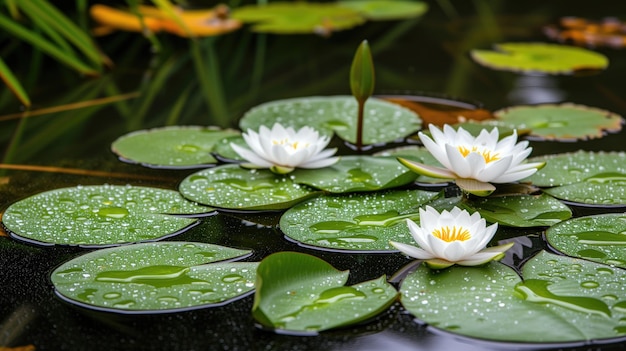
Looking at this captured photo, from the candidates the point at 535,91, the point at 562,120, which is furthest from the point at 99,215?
the point at 535,91

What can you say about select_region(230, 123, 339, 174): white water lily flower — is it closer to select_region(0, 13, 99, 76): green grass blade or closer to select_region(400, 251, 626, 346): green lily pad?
select_region(400, 251, 626, 346): green lily pad

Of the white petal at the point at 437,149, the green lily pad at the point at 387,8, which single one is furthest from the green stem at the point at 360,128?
the green lily pad at the point at 387,8

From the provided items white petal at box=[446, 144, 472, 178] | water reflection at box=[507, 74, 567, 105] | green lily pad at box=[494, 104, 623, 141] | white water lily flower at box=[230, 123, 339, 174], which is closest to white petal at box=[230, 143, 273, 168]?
white water lily flower at box=[230, 123, 339, 174]

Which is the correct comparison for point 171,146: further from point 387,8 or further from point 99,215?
point 387,8

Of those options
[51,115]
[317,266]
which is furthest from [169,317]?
[51,115]

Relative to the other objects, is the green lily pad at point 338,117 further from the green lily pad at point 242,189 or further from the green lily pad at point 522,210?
the green lily pad at point 522,210

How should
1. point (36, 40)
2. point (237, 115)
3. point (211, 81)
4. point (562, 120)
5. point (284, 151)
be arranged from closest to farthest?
1. point (284, 151)
2. point (562, 120)
3. point (237, 115)
4. point (36, 40)
5. point (211, 81)
